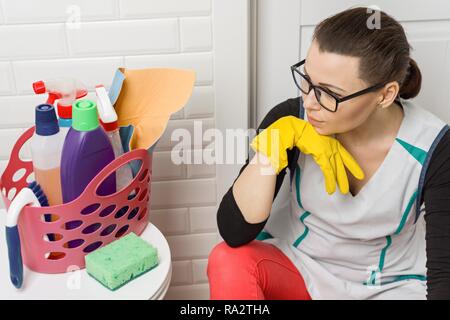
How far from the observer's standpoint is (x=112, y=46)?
134 centimetres

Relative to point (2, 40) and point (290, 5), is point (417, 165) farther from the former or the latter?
point (2, 40)

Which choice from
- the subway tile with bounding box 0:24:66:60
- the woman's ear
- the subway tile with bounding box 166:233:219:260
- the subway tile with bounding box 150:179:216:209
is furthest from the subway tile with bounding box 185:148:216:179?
the woman's ear

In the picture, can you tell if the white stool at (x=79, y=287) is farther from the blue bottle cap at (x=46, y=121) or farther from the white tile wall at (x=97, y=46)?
the white tile wall at (x=97, y=46)

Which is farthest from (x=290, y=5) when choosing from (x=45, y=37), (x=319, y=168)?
(x=45, y=37)

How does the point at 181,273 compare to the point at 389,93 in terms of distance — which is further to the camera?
the point at 181,273

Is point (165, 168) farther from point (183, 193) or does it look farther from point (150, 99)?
point (150, 99)

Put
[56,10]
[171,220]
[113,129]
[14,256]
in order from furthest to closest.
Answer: [171,220] < [56,10] < [113,129] < [14,256]

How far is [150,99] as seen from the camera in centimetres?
120

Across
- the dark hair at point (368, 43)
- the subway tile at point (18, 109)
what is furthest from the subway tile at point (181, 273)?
the dark hair at point (368, 43)

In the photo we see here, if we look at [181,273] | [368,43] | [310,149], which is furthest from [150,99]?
[181,273]

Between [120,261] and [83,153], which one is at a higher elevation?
[83,153]

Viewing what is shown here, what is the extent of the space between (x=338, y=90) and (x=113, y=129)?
41cm
